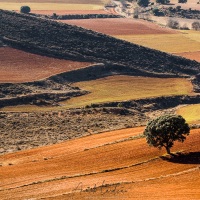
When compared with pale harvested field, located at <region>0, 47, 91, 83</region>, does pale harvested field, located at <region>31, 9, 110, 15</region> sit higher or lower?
higher

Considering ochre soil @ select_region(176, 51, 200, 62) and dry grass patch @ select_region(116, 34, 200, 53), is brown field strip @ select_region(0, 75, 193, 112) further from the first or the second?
dry grass patch @ select_region(116, 34, 200, 53)

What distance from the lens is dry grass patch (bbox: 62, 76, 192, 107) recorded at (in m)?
83.5

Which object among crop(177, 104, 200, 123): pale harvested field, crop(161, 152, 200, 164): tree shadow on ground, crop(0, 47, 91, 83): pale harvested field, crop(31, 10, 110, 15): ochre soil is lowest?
crop(177, 104, 200, 123): pale harvested field

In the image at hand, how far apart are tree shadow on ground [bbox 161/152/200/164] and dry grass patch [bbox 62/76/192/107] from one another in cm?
3279

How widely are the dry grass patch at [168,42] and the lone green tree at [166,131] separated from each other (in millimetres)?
74182

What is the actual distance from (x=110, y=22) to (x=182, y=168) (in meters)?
110

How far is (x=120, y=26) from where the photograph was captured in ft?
478

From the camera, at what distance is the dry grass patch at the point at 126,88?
8350 centimetres

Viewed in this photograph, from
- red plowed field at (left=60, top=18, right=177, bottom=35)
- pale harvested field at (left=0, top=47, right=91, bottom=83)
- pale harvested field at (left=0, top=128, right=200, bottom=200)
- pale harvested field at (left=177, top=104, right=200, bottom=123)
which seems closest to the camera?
pale harvested field at (left=0, top=128, right=200, bottom=200)

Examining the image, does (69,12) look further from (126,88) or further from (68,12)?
(126,88)

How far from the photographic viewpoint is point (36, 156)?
5159 cm

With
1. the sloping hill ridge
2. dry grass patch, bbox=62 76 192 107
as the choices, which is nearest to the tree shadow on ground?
dry grass patch, bbox=62 76 192 107

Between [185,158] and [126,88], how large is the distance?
144ft

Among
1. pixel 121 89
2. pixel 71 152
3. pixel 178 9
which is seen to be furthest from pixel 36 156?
pixel 178 9
